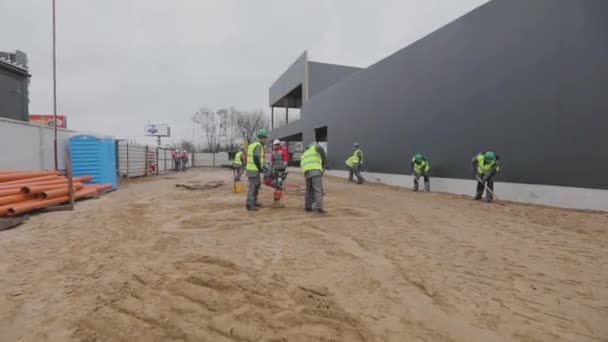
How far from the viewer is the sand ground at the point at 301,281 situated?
2234mm

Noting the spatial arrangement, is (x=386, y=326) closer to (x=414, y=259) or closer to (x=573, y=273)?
(x=414, y=259)

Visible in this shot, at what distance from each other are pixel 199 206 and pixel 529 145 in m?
9.06

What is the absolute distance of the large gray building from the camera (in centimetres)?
959

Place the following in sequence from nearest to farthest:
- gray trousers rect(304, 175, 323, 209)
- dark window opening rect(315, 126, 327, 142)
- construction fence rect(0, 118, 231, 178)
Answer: gray trousers rect(304, 175, 323, 209) → construction fence rect(0, 118, 231, 178) → dark window opening rect(315, 126, 327, 142)

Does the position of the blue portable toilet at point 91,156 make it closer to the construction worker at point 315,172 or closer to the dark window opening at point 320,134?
the construction worker at point 315,172

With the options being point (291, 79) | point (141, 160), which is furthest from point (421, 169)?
point (291, 79)

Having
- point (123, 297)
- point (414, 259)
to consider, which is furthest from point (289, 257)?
point (123, 297)

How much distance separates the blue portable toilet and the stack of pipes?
2.27 metres

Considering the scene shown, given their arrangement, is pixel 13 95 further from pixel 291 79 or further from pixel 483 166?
pixel 291 79

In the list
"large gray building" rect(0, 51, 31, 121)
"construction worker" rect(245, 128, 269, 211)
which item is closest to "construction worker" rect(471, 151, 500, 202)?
"construction worker" rect(245, 128, 269, 211)

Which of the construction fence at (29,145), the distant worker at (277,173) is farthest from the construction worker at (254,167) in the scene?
the construction fence at (29,145)

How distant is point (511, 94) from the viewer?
353 inches

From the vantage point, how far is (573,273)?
3.28m

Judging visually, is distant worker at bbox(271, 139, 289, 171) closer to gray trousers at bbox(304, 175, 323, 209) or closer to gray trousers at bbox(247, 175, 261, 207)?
gray trousers at bbox(247, 175, 261, 207)
